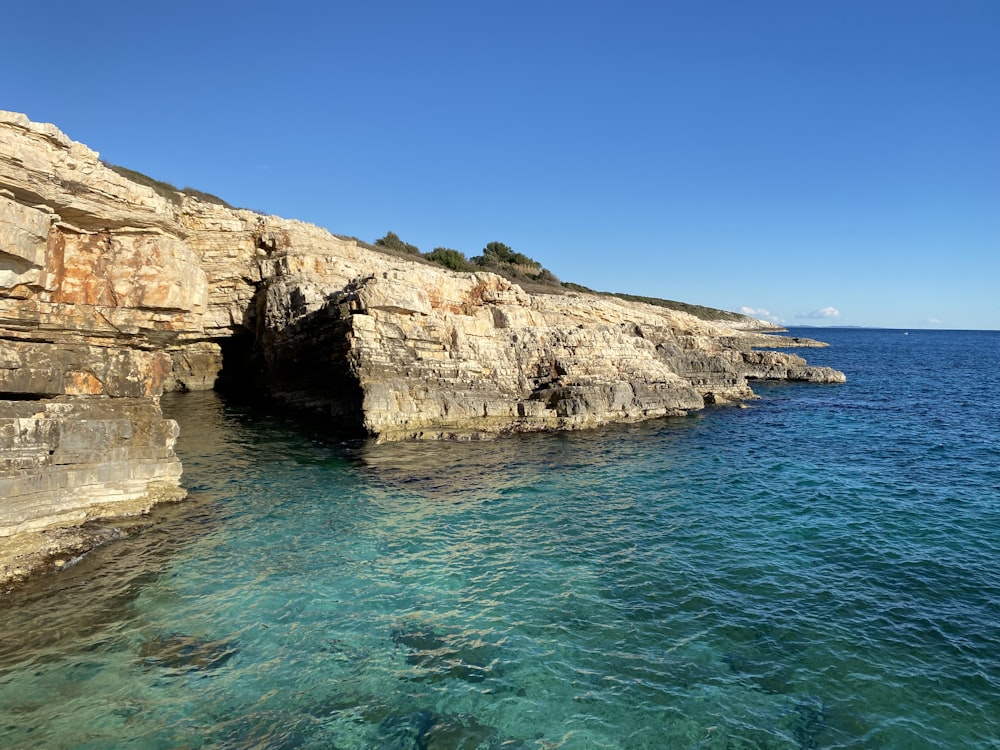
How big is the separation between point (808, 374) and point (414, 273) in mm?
35789

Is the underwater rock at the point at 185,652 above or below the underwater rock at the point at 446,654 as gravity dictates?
above

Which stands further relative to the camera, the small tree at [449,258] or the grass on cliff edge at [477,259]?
the small tree at [449,258]

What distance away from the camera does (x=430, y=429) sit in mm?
20922

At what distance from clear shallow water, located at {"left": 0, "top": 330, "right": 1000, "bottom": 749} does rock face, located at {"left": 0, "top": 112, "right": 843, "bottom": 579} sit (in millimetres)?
2258

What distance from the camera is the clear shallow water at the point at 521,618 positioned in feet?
19.0

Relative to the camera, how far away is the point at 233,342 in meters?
33.5

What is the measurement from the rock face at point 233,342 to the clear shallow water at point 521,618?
2.26m

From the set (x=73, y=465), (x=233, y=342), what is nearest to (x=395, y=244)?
(x=233, y=342)

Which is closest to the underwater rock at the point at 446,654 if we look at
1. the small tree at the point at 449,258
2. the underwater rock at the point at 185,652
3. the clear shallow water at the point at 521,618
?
the clear shallow water at the point at 521,618

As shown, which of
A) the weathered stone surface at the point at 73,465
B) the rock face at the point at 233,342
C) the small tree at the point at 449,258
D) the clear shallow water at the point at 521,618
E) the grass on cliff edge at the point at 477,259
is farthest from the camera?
the small tree at the point at 449,258

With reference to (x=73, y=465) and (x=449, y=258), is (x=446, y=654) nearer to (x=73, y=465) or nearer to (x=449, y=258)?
(x=73, y=465)

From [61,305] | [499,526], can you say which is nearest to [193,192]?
[61,305]

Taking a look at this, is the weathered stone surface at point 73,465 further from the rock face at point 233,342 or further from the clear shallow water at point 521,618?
the clear shallow water at point 521,618

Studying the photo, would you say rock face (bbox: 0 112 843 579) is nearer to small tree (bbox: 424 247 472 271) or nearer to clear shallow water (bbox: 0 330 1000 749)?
clear shallow water (bbox: 0 330 1000 749)
